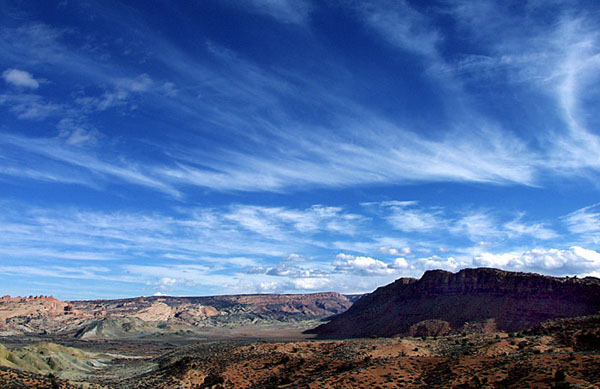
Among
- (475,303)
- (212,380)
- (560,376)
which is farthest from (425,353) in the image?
(475,303)

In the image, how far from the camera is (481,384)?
26.0 m

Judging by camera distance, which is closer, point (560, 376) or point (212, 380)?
point (560, 376)

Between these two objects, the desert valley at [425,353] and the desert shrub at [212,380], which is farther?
the desert shrub at [212,380]

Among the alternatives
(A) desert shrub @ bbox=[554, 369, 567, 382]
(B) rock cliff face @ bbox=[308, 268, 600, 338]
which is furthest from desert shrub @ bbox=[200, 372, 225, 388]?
(B) rock cliff face @ bbox=[308, 268, 600, 338]

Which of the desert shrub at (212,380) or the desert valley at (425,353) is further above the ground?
the desert valley at (425,353)

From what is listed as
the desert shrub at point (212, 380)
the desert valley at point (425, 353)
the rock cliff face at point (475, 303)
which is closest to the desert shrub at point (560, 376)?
the desert valley at point (425, 353)

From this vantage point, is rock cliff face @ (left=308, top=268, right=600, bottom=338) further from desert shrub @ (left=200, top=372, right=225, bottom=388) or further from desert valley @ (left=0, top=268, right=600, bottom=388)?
desert shrub @ (left=200, top=372, right=225, bottom=388)

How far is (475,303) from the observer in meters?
99.8

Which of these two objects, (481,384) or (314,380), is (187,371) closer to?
(314,380)

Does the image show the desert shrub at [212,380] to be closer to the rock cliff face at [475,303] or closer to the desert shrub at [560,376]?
the desert shrub at [560,376]

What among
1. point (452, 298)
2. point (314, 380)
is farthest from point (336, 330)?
point (314, 380)

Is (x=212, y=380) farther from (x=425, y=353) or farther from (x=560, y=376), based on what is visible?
(x=560, y=376)

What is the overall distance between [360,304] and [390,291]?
22722 millimetres

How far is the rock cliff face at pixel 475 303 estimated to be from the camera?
84375 millimetres
